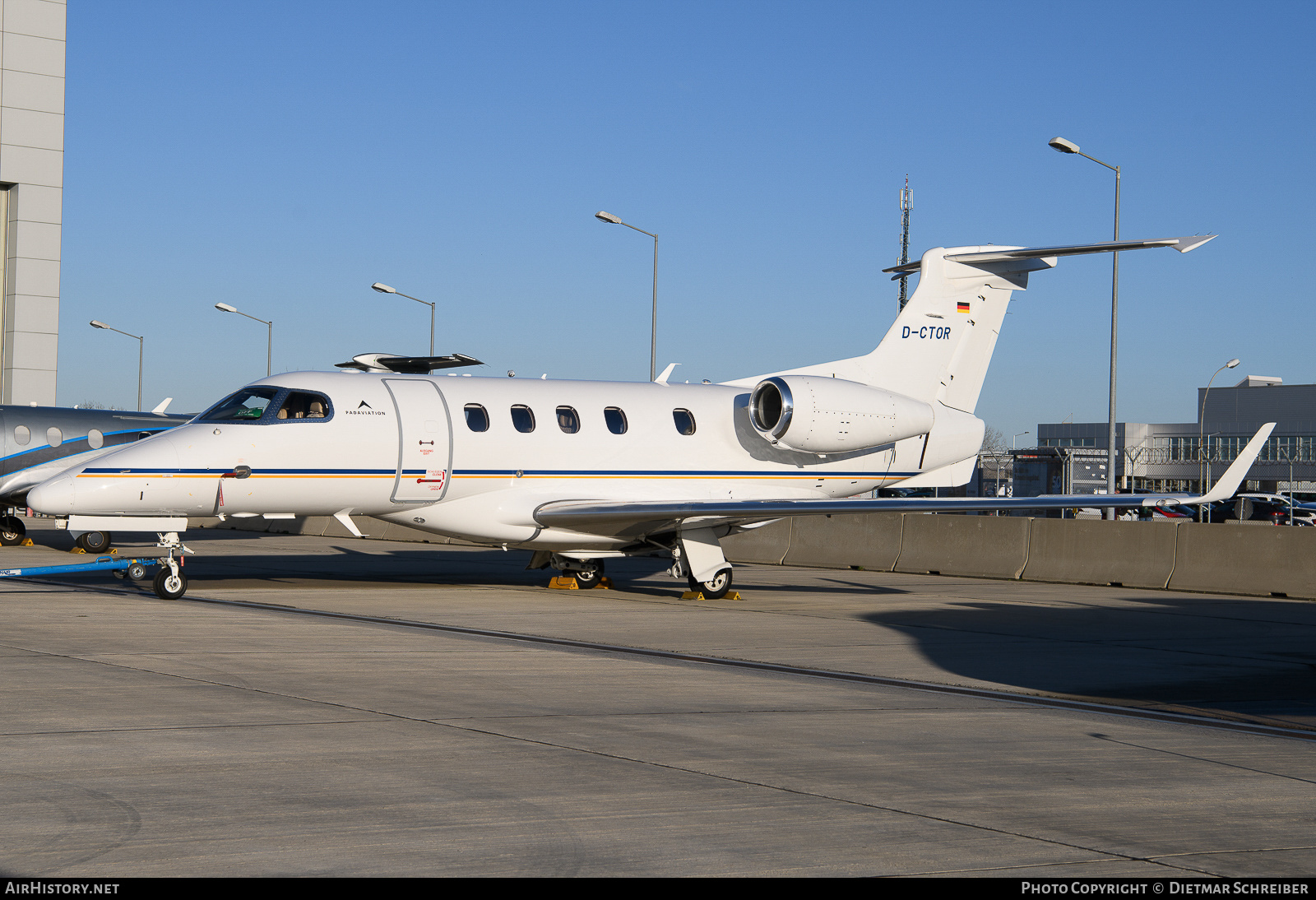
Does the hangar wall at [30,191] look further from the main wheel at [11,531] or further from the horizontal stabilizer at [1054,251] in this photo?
the horizontal stabilizer at [1054,251]

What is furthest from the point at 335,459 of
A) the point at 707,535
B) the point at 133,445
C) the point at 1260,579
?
the point at 1260,579

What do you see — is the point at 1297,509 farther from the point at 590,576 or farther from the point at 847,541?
the point at 590,576

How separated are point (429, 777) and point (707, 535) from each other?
12.6m

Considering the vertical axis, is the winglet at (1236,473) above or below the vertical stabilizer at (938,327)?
below

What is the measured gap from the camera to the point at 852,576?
24.8 m

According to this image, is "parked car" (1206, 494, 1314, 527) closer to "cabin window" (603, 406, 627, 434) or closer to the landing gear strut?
"cabin window" (603, 406, 627, 434)

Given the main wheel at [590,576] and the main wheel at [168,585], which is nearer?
the main wheel at [168,585]

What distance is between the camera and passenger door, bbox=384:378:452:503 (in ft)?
59.5

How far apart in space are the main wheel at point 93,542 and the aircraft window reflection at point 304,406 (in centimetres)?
1146

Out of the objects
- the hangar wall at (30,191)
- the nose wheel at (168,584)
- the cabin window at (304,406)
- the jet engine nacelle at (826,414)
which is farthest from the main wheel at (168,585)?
the hangar wall at (30,191)

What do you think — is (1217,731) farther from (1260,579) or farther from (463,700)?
(1260,579)

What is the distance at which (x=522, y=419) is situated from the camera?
19156 mm

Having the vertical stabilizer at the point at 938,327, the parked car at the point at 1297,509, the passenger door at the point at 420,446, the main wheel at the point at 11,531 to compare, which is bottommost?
the main wheel at the point at 11,531

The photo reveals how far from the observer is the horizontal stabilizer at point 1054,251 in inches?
721
